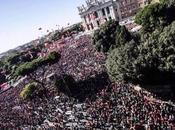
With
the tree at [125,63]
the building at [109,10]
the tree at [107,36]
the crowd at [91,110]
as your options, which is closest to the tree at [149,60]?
the tree at [125,63]

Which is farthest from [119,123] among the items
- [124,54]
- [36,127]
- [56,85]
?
[56,85]

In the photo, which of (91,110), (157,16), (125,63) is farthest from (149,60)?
(157,16)

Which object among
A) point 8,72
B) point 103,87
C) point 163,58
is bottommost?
point 8,72

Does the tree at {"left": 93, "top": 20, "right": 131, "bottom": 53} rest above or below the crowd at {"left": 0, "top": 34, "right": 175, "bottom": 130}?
above

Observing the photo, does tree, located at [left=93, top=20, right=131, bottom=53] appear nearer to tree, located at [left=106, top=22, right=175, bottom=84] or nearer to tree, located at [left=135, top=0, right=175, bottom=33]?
tree, located at [left=135, top=0, right=175, bottom=33]

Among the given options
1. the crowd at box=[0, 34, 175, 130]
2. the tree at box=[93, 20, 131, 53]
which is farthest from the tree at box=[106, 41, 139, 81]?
the tree at box=[93, 20, 131, 53]

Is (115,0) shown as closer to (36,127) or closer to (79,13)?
(79,13)
